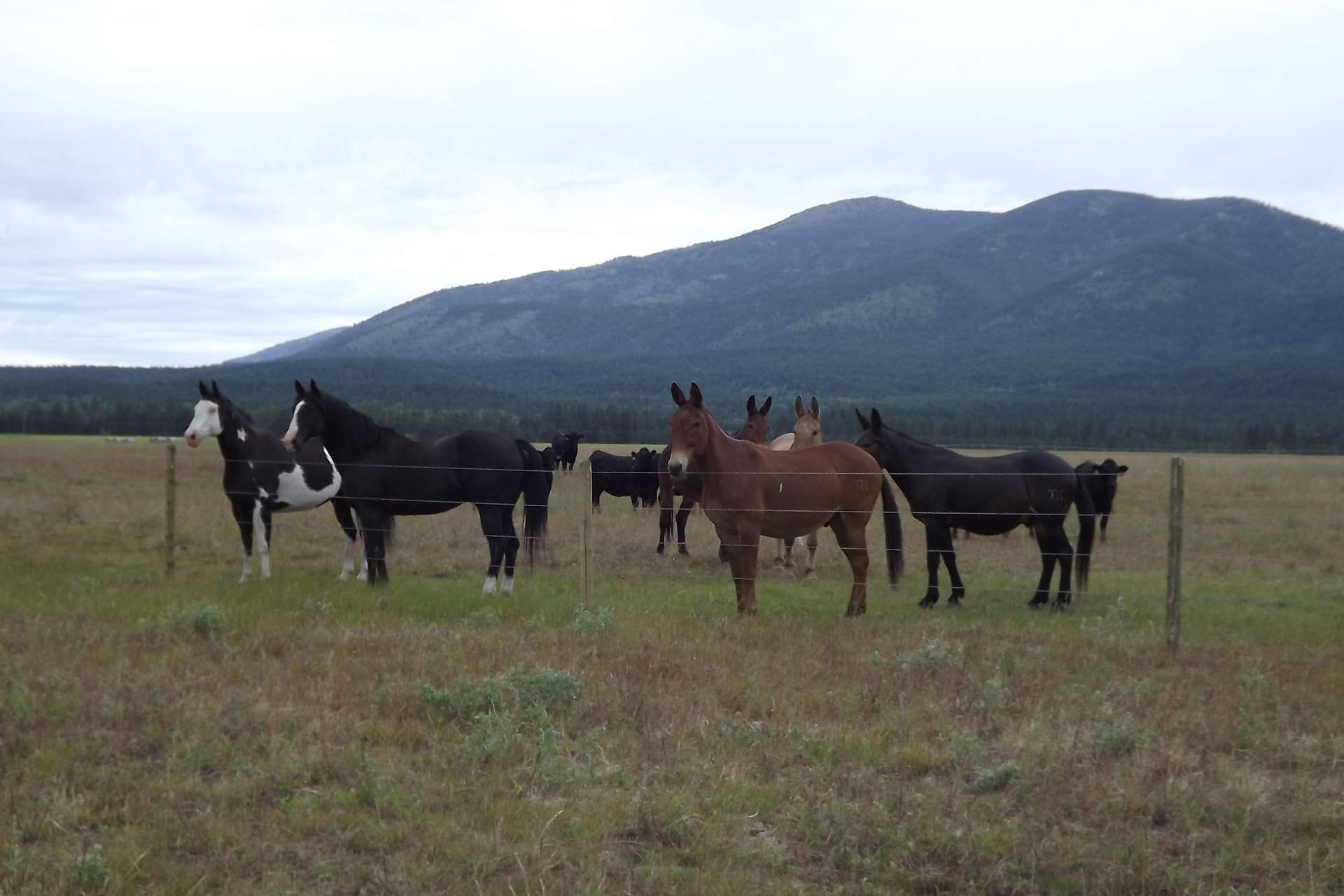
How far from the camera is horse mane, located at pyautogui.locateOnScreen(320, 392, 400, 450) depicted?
39.7ft

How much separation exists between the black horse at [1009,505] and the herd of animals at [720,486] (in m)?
0.02

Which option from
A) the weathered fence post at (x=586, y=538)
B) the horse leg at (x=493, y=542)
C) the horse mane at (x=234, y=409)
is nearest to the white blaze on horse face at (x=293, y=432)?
the horse mane at (x=234, y=409)

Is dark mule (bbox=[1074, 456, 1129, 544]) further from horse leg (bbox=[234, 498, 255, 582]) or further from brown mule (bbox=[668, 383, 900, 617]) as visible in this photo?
horse leg (bbox=[234, 498, 255, 582])

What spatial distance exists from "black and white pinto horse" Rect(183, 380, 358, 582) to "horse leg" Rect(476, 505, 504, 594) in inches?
71.2

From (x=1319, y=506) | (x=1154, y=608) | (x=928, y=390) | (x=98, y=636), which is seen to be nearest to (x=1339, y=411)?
(x=928, y=390)

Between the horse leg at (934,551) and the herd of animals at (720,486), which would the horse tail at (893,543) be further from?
the horse leg at (934,551)

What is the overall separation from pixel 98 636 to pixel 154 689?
6.83ft

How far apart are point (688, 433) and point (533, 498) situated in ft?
10.0

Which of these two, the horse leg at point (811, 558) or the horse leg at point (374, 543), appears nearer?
the horse leg at point (374, 543)

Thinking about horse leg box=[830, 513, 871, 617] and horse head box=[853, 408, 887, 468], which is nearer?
horse leg box=[830, 513, 871, 617]

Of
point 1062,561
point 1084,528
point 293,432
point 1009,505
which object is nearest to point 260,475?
point 293,432

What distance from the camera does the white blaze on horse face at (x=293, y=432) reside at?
11484 mm

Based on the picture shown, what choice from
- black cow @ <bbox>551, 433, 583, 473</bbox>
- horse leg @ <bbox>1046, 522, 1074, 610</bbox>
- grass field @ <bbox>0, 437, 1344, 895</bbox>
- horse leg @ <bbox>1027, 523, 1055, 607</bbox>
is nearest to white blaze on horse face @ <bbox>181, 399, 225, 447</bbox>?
grass field @ <bbox>0, 437, 1344, 895</bbox>

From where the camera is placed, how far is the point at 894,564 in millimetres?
12344
